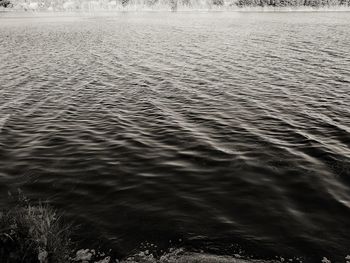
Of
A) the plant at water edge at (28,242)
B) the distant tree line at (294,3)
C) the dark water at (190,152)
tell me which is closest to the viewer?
the plant at water edge at (28,242)

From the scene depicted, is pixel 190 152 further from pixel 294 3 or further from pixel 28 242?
pixel 294 3

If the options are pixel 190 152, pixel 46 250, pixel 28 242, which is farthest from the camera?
pixel 190 152

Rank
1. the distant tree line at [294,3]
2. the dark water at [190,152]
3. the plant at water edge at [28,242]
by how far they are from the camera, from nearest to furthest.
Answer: the plant at water edge at [28,242]
the dark water at [190,152]
the distant tree line at [294,3]

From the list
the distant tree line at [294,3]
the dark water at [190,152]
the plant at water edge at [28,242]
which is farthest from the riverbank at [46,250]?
the distant tree line at [294,3]

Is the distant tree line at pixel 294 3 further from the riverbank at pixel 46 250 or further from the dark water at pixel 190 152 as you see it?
the riverbank at pixel 46 250

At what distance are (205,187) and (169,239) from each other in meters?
3.39

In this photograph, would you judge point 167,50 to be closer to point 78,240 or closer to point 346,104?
point 346,104

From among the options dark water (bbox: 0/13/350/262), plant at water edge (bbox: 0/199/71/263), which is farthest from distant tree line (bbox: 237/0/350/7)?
plant at water edge (bbox: 0/199/71/263)

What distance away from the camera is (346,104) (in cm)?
2205

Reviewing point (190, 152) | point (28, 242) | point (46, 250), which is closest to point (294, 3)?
point (190, 152)

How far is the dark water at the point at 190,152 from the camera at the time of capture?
33.9ft

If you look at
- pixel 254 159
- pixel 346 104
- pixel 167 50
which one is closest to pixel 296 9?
pixel 167 50

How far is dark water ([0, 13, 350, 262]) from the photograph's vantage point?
10.3 metres

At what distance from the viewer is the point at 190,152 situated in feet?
51.6
